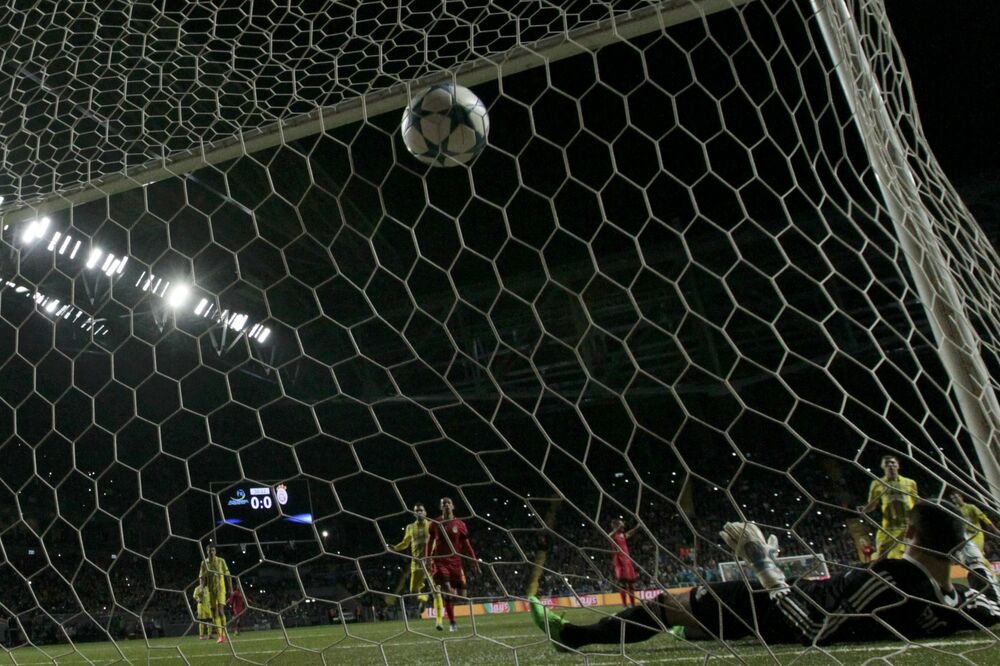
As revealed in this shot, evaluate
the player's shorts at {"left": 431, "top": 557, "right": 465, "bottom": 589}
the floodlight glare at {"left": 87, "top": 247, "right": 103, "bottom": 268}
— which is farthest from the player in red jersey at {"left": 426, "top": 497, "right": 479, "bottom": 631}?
the floodlight glare at {"left": 87, "top": 247, "right": 103, "bottom": 268}

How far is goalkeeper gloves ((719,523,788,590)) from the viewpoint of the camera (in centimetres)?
133

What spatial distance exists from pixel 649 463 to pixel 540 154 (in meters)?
6.71

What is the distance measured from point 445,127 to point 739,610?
143 cm

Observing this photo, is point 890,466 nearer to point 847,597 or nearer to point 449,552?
point 847,597

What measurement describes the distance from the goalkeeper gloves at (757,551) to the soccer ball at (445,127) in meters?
1.18

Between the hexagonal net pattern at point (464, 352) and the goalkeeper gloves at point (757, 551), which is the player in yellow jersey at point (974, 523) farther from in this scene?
the hexagonal net pattern at point (464, 352)

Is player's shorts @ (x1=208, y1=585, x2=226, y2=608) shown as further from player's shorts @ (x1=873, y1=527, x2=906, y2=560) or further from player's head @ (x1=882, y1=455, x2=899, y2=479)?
player's shorts @ (x1=873, y1=527, x2=906, y2=560)

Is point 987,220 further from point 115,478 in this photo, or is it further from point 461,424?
point 115,478

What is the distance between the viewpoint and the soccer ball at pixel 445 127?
1.86 metres

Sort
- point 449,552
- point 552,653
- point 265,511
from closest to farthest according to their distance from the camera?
1. point 552,653
2. point 449,552
3. point 265,511

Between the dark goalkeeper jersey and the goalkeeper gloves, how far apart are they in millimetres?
44

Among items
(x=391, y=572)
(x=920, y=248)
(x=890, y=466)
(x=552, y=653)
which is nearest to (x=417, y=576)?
(x=552, y=653)

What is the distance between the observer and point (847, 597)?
4.36 feet

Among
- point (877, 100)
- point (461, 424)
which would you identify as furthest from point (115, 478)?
point (877, 100)
